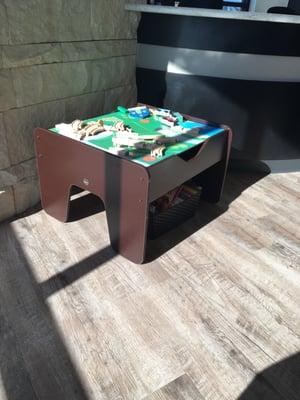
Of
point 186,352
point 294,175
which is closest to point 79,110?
point 186,352

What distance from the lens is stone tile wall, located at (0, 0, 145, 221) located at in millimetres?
1429

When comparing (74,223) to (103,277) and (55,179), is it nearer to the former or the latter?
(55,179)

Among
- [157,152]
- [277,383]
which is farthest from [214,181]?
[277,383]

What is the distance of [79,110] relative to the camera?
183 centimetres

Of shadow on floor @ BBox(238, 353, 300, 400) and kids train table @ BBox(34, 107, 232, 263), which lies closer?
shadow on floor @ BBox(238, 353, 300, 400)

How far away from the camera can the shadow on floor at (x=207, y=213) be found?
1.50 meters

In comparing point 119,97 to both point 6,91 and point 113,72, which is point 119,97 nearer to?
point 113,72

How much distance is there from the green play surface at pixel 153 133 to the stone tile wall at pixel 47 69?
217mm

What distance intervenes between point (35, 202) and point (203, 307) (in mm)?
1051

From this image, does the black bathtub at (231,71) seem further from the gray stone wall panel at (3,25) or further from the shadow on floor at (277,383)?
the shadow on floor at (277,383)

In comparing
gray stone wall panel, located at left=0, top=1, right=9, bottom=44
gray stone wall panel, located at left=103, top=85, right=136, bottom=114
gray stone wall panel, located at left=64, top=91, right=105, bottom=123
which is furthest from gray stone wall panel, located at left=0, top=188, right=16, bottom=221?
gray stone wall panel, located at left=103, top=85, right=136, bottom=114

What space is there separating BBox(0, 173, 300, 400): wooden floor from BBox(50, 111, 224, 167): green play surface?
439mm

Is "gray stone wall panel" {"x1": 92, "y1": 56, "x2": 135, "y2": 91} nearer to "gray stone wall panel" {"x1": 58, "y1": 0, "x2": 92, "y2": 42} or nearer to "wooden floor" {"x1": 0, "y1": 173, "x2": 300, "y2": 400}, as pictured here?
"gray stone wall panel" {"x1": 58, "y1": 0, "x2": 92, "y2": 42}

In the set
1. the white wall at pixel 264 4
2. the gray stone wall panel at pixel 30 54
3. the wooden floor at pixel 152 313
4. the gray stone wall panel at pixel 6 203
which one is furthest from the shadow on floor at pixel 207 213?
the white wall at pixel 264 4
